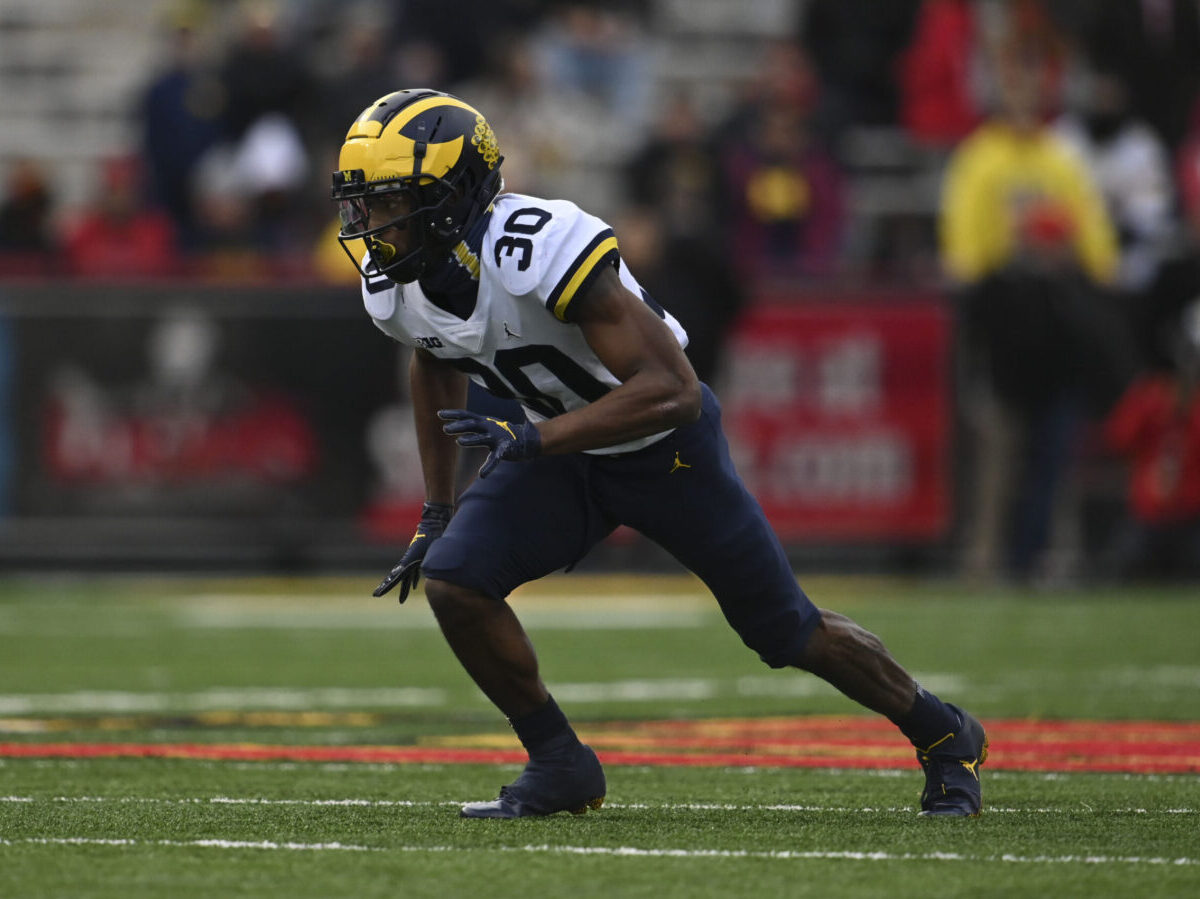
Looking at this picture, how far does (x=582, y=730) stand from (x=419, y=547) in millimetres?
2252

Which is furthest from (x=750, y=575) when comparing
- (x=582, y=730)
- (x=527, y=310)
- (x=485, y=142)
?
(x=582, y=730)

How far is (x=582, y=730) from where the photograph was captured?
7.87 metres

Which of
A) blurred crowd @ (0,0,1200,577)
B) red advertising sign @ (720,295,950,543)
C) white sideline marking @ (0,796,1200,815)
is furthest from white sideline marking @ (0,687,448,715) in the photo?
red advertising sign @ (720,295,950,543)

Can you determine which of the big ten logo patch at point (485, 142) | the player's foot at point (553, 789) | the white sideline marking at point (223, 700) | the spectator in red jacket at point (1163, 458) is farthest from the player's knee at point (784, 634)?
the spectator in red jacket at point (1163, 458)

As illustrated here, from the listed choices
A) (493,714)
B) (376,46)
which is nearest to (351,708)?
(493,714)

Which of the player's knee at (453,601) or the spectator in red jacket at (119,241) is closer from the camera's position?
the player's knee at (453,601)

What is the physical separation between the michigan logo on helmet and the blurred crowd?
8.19 m

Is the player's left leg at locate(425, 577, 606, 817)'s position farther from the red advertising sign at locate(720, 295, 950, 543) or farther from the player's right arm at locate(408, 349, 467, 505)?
the red advertising sign at locate(720, 295, 950, 543)

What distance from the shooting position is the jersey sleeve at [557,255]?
5289mm

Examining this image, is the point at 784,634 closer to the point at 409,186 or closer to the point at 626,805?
the point at 626,805

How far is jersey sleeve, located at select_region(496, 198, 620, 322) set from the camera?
17.4ft

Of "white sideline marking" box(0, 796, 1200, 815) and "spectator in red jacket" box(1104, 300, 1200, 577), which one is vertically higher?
"white sideline marking" box(0, 796, 1200, 815)

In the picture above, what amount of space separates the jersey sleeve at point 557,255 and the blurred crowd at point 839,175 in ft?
27.2

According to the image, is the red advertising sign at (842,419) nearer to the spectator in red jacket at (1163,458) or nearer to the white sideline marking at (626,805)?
the spectator in red jacket at (1163,458)
